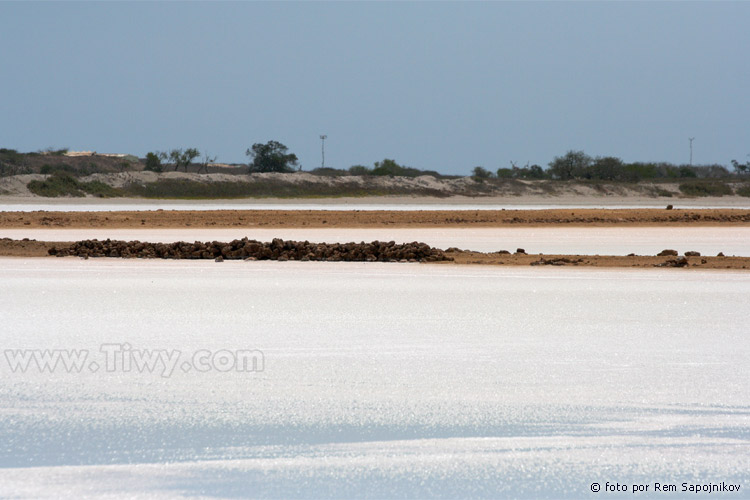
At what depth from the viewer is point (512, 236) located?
24.7m

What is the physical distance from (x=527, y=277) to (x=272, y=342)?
6585 millimetres

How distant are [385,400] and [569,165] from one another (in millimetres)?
81849

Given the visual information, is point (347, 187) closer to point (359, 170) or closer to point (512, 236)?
point (359, 170)

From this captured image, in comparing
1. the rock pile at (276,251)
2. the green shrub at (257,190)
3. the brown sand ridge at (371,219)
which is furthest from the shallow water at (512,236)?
the green shrub at (257,190)

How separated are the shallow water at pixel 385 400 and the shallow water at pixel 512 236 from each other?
10811 mm

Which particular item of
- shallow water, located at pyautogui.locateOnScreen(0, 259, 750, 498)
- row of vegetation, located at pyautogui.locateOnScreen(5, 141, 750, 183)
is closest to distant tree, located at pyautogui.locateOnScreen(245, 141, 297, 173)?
row of vegetation, located at pyautogui.locateOnScreen(5, 141, 750, 183)

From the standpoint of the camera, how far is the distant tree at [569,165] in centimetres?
8281

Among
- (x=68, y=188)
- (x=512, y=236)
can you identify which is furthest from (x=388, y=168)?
(x=512, y=236)

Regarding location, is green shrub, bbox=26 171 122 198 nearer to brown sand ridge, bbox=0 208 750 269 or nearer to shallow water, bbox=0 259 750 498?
brown sand ridge, bbox=0 208 750 269

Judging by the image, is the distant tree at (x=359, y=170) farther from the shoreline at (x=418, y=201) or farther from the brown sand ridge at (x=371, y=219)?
the brown sand ridge at (x=371, y=219)

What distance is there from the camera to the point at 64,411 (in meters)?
4.91

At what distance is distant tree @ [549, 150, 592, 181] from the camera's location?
82.8m

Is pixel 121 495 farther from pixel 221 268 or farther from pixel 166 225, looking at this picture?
pixel 166 225

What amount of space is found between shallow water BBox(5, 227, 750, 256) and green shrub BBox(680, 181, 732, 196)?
137ft
